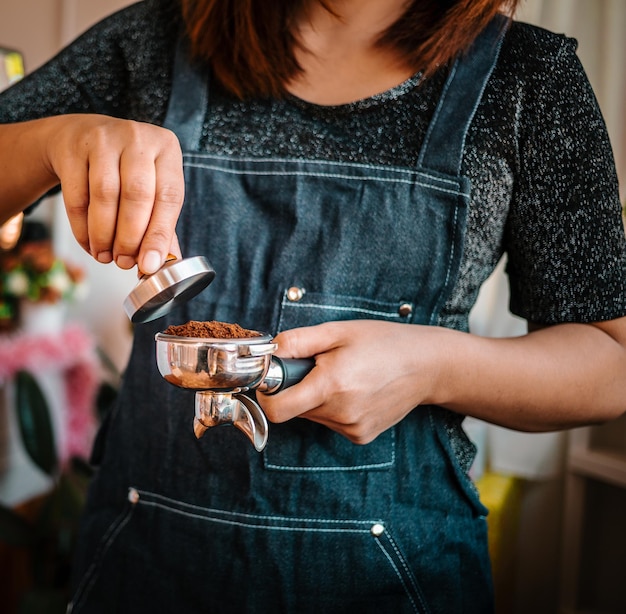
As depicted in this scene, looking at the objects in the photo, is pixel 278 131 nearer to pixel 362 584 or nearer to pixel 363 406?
pixel 363 406

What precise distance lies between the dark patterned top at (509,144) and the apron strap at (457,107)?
0.01m

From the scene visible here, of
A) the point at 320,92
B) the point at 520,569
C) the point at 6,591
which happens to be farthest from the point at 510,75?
the point at 6,591

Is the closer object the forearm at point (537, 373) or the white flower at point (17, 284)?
the forearm at point (537, 373)

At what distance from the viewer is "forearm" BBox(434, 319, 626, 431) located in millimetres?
734

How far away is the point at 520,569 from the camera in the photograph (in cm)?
164

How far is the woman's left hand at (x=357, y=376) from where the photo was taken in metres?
0.64

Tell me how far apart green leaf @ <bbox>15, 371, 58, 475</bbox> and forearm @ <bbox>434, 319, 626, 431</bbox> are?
1572 mm

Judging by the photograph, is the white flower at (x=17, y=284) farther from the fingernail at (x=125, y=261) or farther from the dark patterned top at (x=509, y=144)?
the fingernail at (x=125, y=261)

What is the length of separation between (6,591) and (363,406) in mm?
2024

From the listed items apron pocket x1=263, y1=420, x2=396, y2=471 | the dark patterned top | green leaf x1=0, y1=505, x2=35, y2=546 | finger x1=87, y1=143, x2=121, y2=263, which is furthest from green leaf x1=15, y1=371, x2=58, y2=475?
finger x1=87, y1=143, x2=121, y2=263

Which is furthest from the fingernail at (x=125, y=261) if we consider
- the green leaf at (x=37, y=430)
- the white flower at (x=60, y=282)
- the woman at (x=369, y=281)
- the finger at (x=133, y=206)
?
the white flower at (x=60, y=282)

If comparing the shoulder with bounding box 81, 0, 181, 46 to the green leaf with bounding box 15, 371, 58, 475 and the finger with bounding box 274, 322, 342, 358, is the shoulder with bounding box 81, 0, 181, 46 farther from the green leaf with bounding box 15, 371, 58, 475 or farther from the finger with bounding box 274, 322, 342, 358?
the green leaf with bounding box 15, 371, 58, 475

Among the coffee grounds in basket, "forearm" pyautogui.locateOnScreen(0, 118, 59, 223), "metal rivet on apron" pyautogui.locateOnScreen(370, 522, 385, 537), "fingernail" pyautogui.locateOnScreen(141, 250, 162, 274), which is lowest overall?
"metal rivet on apron" pyautogui.locateOnScreen(370, 522, 385, 537)

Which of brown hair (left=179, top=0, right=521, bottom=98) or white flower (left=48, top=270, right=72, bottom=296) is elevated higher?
brown hair (left=179, top=0, right=521, bottom=98)
